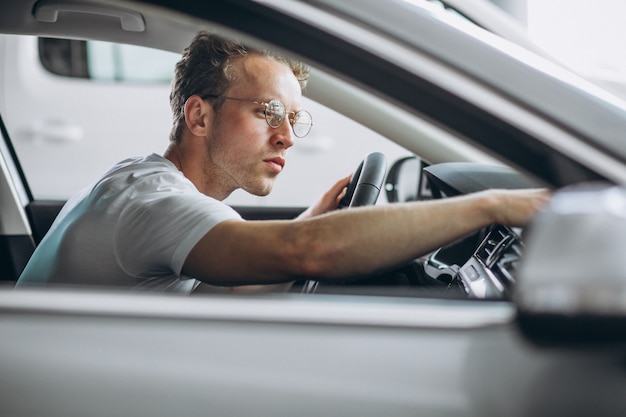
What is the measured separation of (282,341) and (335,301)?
101mm

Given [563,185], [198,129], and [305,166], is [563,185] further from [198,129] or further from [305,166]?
[305,166]

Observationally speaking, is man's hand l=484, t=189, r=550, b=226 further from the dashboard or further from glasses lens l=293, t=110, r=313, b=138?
glasses lens l=293, t=110, r=313, b=138

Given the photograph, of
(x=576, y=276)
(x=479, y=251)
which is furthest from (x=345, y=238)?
(x=479, y=251)

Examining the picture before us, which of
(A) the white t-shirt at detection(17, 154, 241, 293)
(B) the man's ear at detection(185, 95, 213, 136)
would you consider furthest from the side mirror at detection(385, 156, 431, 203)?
(A) the white t-shirt at detection(17, 154, 241, 293)

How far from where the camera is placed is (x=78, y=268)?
62.4 inches

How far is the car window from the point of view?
4.12m

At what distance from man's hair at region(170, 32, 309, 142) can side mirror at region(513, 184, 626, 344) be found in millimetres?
1226

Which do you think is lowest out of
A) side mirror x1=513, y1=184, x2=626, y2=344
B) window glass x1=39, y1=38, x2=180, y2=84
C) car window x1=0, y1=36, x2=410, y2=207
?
car window x1=0, y1=36, x2=410, y2=207

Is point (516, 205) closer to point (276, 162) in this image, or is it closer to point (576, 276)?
point (576, 276)

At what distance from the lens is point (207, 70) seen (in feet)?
6.84

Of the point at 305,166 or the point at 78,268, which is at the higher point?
the point at 78,268

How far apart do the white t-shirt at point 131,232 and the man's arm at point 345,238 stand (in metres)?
0.07

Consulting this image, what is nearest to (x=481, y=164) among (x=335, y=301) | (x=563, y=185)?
(x=563, y=185)

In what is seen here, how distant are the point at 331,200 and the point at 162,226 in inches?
37.2
